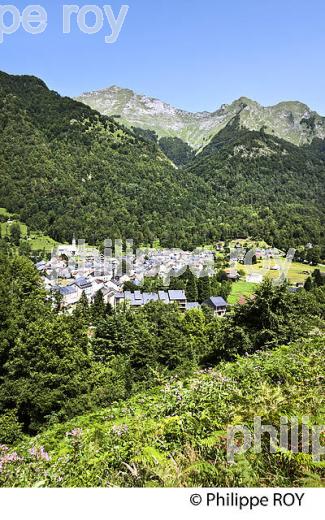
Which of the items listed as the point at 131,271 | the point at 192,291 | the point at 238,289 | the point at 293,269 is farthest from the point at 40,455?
the point at 293,269

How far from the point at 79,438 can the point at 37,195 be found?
450 ft

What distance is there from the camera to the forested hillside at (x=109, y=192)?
12506 centimetres

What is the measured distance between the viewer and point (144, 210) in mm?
143125

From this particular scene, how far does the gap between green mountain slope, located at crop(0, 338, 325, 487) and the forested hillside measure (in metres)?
112

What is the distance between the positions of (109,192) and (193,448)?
146 metres

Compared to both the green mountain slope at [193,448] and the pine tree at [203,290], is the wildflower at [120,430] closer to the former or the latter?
the green mountain slope at [193,448]

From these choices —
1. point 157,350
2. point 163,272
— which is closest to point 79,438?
point 157,350

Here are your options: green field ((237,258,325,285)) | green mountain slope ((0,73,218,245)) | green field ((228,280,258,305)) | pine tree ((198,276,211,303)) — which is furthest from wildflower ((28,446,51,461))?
green mountain slope ((0,73,218,245))

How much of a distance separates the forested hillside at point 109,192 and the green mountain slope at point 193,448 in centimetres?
11159

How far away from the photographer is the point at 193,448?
4105mm

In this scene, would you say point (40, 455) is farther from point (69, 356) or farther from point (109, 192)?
point (109, 192)

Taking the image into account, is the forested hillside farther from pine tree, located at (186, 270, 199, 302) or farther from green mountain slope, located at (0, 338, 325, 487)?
green mountain slope, located at (0, 338, 325, 487)

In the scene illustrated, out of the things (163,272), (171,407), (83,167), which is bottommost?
(163,272)
